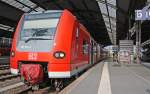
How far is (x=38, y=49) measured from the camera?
1134 cm

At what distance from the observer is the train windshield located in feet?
38.1

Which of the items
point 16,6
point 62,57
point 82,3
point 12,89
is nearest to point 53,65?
point 62,57

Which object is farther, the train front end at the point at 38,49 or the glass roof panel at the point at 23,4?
the glass roof panel at the point at 23,4

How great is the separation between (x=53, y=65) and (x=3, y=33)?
43.0m

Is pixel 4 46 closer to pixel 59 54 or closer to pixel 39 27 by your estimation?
pixel 39 27

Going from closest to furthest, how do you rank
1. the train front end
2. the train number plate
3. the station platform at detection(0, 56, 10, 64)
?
the train front end → the train number plate → the station platform at detection(0, 56, 10, 64)

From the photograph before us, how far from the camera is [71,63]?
11.8m

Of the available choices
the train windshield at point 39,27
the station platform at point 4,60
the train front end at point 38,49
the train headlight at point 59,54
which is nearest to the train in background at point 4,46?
the station platform at point 4,60

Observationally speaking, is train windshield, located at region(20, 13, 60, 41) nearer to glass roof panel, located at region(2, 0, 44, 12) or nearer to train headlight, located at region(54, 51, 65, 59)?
train headlight, located at region(54, 51, 65, 59)

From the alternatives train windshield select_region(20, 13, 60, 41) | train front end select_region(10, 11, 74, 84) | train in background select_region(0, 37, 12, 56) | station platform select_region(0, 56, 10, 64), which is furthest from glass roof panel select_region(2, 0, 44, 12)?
train front end select_region(10, 11, 74, 84)

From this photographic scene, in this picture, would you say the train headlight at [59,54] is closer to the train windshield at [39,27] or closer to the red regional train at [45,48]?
the red regional train at [45,48]

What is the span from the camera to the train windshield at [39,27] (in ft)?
38.1

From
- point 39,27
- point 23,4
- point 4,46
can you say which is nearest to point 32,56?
point 39,27

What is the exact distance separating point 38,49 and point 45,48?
0.86 ft
